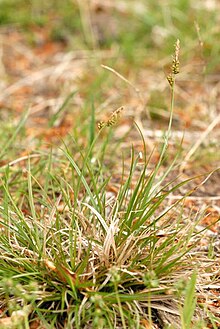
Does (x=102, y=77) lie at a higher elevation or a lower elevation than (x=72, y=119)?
higher

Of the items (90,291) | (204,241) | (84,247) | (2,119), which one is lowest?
(90,291)

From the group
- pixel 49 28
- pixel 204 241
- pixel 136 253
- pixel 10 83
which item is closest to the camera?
pixel 136 253

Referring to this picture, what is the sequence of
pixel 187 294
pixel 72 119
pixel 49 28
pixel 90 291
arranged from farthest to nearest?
pixel 49 28 < pixel 72 119 < pixel 90 291 < pixel 187 294

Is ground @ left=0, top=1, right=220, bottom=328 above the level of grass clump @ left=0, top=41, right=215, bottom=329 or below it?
above

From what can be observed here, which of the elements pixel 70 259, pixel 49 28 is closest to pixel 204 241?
pixel 70 259

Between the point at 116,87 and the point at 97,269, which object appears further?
the point at 116,87

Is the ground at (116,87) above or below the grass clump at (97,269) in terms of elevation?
above

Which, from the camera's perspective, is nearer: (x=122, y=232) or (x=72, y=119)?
(x=122, y=232)

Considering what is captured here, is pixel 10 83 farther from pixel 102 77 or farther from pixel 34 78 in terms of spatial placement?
pixel 102 77

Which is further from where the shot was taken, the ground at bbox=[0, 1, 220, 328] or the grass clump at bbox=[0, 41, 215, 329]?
the ground at bbox=[0, 1, 220, 328]

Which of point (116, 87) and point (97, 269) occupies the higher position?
point (116, 87)

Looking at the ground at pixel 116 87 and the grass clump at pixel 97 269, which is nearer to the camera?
the grass clump at pixel 97 269
